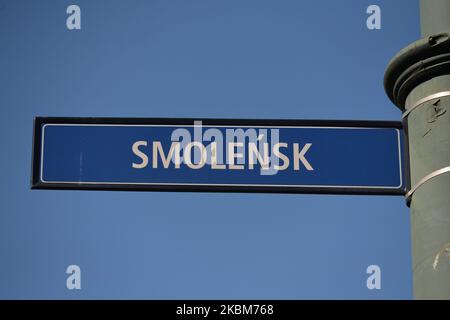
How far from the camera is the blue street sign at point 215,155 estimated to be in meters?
3.90

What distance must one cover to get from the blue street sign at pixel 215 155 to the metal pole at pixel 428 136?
0.28 meters

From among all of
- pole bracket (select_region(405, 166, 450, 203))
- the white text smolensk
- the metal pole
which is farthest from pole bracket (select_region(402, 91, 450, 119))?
the white text smolensk

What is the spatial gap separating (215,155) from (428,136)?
2.74ft

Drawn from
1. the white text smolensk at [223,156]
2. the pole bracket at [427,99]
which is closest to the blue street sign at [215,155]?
the white text smolensk at [223,156]

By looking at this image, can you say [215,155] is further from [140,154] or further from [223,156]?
[140,154]

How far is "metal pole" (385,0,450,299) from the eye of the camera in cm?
334

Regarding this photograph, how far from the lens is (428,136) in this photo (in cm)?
352

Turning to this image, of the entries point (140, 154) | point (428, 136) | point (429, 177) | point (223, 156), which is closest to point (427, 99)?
point (428, 136)

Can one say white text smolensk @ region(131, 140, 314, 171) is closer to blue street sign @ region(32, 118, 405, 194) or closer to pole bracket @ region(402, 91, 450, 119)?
blue street sign @ region(32, 118, 405, 194)

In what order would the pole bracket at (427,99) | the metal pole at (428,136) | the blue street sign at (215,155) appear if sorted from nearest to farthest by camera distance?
the metal pole at (428,136) → the pole bracket at (427,99) → the blue street sign at (215,155)

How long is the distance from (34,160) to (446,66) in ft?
4.80

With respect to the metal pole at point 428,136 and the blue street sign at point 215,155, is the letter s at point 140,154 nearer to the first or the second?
the blue street sign at point 215,155
